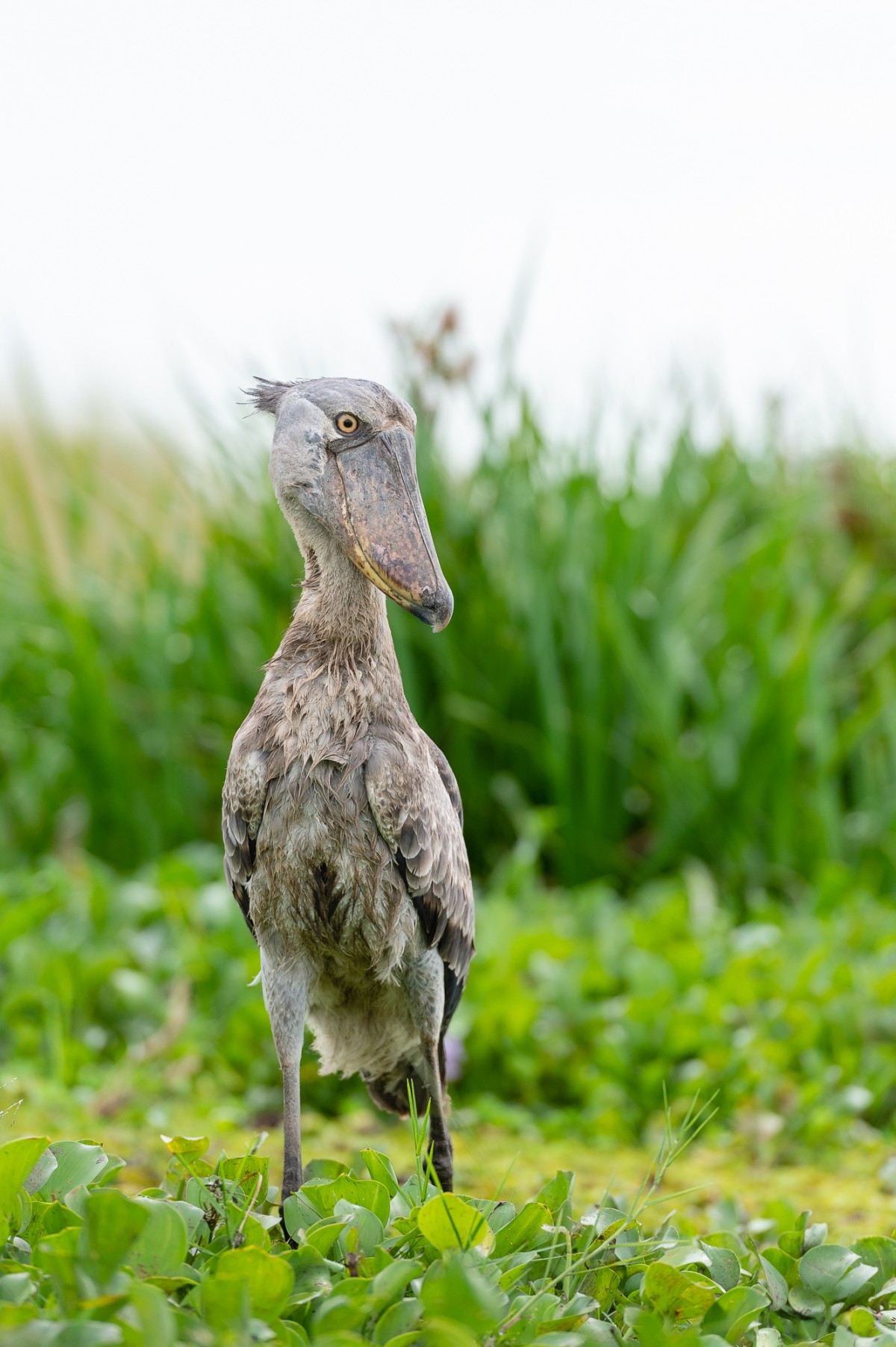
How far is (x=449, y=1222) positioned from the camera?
174 centimetres

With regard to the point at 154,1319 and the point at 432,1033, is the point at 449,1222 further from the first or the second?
the point at 154,1319

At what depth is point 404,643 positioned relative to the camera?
4.74 metres

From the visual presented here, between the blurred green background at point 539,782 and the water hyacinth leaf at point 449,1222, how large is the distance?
1729 millimetres

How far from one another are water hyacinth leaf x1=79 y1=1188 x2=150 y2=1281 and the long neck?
0.77 m

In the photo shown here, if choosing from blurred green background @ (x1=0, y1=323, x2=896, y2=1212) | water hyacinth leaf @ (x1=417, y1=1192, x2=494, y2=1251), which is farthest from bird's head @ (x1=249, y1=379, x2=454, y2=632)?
blurred green background @ (x1=0, y1=323, x2=896, y2=1212)

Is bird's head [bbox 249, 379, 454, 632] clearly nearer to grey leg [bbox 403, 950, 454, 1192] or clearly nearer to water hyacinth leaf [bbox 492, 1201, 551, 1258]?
grey leg [bbox 403, 950, 454, 1192]

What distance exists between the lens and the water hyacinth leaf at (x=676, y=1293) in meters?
1.79

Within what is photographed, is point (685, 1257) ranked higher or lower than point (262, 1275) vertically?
lower

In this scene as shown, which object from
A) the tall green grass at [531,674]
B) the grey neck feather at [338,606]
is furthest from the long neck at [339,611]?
the tall green grass at [531,674]

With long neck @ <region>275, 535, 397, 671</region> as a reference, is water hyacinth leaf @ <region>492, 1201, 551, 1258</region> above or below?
below

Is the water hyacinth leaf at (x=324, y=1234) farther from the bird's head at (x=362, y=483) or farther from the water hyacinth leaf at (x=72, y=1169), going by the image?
the bird's head at (x=362, y=483)

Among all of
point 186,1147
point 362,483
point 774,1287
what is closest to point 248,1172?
point 186,1147

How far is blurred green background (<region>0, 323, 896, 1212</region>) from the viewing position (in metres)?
3.57

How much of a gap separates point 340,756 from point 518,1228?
29.1 inches
